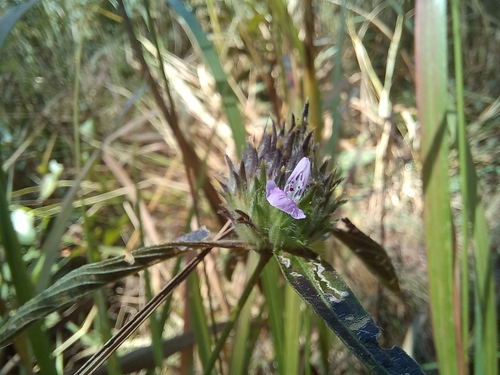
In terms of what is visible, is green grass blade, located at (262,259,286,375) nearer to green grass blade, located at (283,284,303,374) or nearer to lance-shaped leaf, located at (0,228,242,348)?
green grass blade, located at (283,284,303,374)

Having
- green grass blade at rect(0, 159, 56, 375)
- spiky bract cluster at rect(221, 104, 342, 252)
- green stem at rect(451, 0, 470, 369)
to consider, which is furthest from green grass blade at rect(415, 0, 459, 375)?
green grass blade at rect(0, 159, 56, 375)

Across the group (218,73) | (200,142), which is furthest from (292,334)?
(200,142)

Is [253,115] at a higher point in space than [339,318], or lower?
higher

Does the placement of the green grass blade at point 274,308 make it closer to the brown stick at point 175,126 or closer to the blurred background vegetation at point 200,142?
the blurred background vegetation at point 200,142

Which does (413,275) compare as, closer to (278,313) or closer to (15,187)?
(278,313)

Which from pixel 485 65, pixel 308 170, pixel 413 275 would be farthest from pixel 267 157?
pixel 485 65

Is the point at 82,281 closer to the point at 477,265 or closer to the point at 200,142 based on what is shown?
the point at 477,265
